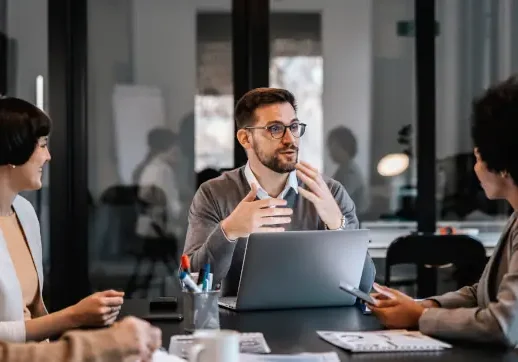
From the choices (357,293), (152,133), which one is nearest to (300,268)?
(357,293)

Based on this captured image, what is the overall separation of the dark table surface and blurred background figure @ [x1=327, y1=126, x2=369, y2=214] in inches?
104

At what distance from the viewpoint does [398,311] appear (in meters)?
1.81

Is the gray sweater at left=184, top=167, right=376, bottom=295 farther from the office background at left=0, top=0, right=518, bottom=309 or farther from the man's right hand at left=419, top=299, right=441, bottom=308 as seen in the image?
the office background at left=0, top=0, right=518, bottom=309

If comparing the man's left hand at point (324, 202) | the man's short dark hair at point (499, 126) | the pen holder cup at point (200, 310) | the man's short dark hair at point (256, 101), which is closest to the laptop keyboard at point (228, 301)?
the pen holder cup at point (200, 310)

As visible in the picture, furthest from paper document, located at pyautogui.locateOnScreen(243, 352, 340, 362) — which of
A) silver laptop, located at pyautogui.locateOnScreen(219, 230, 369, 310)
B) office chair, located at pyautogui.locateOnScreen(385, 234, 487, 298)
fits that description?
office chair, located at pyautogui.locateOnScreen(385, 234, 487, 298)

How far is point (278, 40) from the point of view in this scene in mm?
4574

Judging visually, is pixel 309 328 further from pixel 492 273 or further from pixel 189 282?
pixel 492 273

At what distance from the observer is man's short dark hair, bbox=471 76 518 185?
1.67m

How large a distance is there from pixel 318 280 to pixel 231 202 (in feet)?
2.02

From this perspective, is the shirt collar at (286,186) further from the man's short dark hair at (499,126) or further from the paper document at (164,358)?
the paper document at (164,358)

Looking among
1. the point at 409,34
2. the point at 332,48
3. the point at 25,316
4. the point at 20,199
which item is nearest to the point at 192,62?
the point at 332,48

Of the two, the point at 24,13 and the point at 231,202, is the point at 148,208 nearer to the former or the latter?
the point at 24,13

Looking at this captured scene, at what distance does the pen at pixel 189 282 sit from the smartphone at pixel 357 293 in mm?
407

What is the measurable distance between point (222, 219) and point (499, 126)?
1113 millimetres
